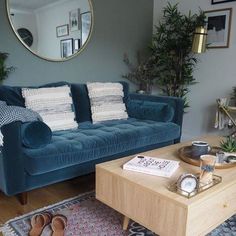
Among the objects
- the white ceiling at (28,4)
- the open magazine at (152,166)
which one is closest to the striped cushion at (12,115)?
Result: the open magazine at (152,166)

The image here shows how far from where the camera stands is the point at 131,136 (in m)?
2.31

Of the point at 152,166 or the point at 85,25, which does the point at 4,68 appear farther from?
the point at 152,166

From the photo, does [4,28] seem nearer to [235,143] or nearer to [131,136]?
[131,136]

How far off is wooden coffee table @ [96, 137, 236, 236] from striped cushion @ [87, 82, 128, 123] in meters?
1.18

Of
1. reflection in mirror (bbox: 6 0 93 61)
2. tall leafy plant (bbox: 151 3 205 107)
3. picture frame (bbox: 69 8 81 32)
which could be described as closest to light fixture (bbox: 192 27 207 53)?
tall leafy plant (bbox: 151 3 205 107)

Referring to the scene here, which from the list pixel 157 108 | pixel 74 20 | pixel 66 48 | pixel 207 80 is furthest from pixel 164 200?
pixel 207 80

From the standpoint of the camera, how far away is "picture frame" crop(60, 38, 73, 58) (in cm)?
301

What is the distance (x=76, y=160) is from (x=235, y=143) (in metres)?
1.09

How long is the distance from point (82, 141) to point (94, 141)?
10 cm

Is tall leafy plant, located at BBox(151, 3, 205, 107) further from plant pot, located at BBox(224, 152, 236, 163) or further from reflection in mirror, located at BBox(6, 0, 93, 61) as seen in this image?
plant pot, located at BBox(224, 152, 236, 163)

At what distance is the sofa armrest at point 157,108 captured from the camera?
278 centimetres

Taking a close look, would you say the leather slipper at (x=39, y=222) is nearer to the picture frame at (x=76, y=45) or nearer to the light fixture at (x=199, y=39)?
the picture frame at (x=76, y=45)

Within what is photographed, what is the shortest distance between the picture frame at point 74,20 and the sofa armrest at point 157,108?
1.02m

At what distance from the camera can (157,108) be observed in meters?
2.83
